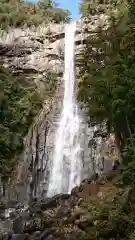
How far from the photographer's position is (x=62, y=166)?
21438 mm

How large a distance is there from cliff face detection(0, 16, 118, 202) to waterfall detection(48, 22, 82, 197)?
0.26 meters

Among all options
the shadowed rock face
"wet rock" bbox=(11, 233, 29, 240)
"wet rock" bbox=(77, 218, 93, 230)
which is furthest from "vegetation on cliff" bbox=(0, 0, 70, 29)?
"wet rock" bbox=(77, 218, 93, 230)

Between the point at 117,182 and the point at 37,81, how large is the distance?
12557mm

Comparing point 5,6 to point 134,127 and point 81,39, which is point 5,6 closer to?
point 81,39

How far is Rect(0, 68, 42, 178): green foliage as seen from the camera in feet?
76.3

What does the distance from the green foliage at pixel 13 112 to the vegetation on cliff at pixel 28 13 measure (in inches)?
160

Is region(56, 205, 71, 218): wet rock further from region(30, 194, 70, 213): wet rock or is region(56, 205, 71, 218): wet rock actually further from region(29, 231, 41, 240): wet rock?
region(30, 194, 70, 213): wet rock

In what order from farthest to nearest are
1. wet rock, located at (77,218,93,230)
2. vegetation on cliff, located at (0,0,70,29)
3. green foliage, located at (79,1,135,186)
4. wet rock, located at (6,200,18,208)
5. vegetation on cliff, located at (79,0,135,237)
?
1. vegetation on cliff, located at (0,0,70,29)
2. wet rock, located at (6,200,18,208)
3. green foliage, located at (79,1,135,186)
4. wet rock, located at (77,218,93,230)
5. vegetation on cliff, located at (79,0,135,237)

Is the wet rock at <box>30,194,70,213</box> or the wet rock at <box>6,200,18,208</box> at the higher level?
the wet rock at <box>6,200,18,208</box>

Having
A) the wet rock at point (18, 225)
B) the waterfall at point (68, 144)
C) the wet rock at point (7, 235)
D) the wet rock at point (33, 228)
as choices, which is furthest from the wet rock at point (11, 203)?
the wet rock at point (33, 228)

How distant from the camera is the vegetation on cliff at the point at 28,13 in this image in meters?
28.7

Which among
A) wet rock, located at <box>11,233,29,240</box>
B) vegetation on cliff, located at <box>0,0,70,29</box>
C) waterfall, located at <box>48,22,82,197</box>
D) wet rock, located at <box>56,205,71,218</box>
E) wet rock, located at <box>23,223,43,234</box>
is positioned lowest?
wet rock, located at <box>11,233,29,240</box>

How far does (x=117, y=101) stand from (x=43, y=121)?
981 cm

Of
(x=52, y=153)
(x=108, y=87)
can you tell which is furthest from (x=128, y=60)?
(x=52, y=153)
